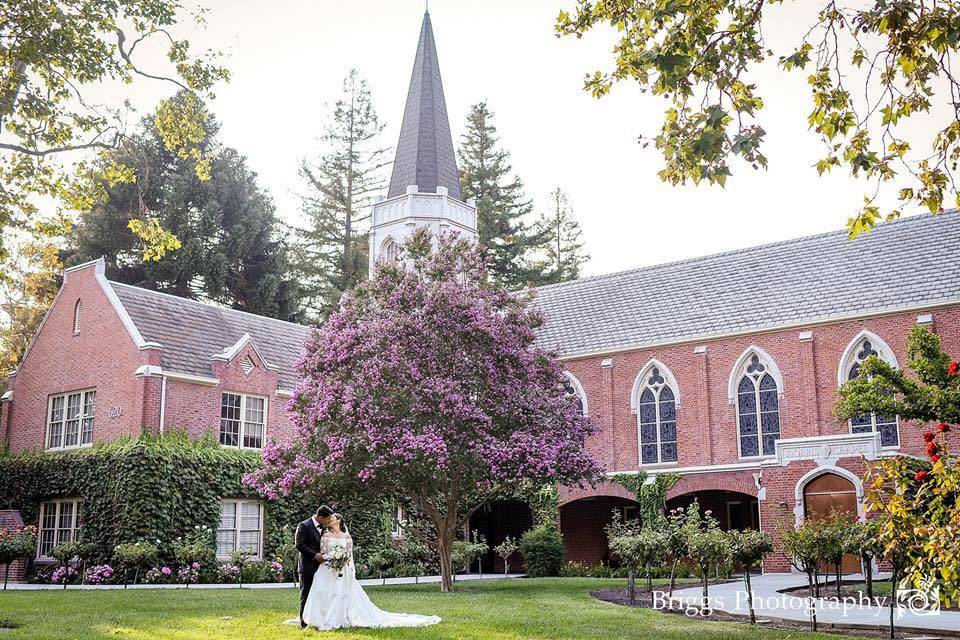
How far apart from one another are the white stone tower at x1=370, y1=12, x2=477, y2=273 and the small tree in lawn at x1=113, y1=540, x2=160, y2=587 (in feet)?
61.2

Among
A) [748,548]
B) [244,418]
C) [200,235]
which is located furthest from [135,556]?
[200,235]

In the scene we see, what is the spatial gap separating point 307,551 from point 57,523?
16256mm

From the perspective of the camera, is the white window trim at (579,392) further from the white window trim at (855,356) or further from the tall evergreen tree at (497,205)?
the tall evergreen tree at (497,205)

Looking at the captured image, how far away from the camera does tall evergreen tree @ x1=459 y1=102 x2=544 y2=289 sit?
56562mm

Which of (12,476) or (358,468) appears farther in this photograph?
(12,476)

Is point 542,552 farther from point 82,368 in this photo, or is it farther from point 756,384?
point 82,368

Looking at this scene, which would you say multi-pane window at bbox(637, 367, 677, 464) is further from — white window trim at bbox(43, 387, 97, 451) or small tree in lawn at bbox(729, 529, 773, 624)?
white window trim at bbox(43, 387, 97, 451)

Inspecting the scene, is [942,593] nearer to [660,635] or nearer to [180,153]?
[660,635]

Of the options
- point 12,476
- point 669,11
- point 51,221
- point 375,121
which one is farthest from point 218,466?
point 375,121

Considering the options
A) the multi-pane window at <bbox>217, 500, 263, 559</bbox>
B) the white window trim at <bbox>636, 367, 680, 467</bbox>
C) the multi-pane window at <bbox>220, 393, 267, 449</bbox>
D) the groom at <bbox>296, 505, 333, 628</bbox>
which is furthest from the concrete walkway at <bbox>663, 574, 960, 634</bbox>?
the multi-pane window at <bbox>220, 393, 267, 449</bbox>

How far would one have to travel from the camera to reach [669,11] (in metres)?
8.80

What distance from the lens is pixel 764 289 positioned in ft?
96.8

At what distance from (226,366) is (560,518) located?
12.0m

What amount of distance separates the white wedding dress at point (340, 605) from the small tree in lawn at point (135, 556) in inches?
446
